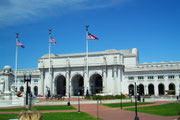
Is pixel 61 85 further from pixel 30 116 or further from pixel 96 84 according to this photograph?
pixel 30 116

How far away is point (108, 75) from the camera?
93625mm

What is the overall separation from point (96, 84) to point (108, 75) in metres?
11.3

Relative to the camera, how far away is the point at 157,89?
88.2 meters

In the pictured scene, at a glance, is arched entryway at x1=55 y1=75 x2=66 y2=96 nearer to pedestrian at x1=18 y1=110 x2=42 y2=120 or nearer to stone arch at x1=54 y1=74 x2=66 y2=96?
stone arch at x1=54 y1=74 x2=66 y2=96

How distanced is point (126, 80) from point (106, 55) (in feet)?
43.5

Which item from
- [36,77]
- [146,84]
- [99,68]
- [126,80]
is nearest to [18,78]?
[36,77]

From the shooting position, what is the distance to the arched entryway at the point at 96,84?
322 feet

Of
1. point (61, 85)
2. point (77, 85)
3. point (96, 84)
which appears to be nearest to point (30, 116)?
point (77, 85)

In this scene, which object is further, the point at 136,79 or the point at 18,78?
the point at 18,78

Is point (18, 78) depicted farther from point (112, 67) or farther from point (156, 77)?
point (156, 77)

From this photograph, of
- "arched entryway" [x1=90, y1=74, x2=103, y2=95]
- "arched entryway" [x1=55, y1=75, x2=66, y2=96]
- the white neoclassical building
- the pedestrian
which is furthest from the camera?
"arched entryway" [x1=55, y1=75, x2=66, y2=96]

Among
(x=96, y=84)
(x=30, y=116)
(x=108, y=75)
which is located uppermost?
(x=108, y=75)

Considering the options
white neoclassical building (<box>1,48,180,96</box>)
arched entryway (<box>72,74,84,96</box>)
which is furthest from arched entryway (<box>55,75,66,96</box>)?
arched entryway (<box>72,74,84,96</box>)

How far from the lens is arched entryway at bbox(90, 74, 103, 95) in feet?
322
